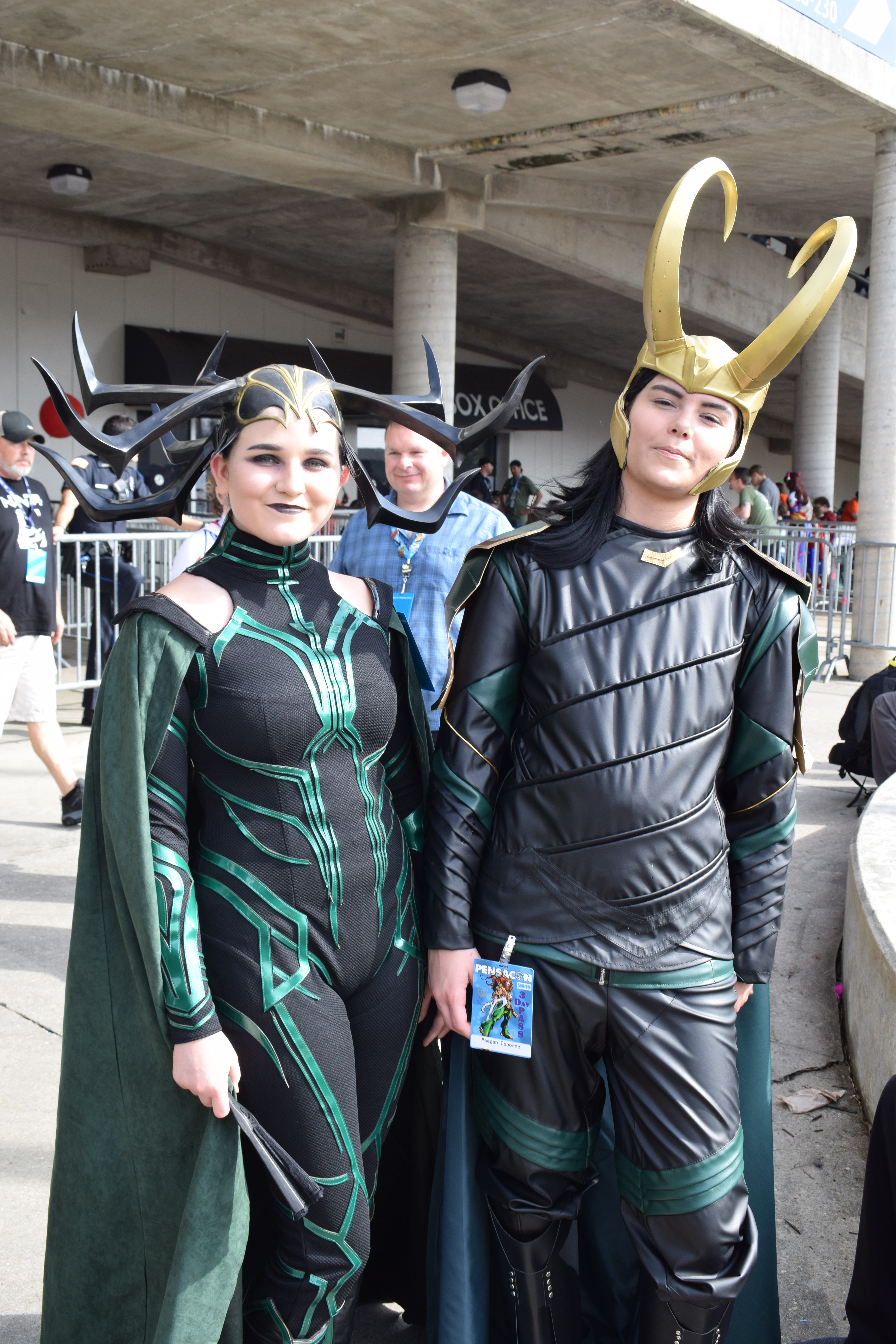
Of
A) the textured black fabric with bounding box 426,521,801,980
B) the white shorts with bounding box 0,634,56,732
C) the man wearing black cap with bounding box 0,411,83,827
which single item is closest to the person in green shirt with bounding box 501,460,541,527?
the man wearing black cap with bounding box 0,411,83,827

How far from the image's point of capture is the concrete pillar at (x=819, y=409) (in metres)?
18.8

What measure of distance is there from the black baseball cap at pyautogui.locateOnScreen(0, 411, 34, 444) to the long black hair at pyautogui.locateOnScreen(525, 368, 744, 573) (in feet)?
14.4

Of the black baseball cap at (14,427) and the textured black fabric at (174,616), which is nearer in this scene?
the textured black fabric at (174,616)

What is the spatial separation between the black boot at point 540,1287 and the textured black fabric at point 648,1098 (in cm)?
6

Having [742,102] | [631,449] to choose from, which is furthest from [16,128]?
[631,449]

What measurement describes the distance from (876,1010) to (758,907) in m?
1.35

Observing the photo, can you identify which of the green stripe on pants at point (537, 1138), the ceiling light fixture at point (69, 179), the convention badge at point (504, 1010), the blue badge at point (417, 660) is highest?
the ceiling light fixture at point (69, 179)

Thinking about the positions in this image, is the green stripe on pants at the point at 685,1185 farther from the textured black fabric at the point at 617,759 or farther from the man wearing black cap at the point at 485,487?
the man wearing black cap at the point at 485,487

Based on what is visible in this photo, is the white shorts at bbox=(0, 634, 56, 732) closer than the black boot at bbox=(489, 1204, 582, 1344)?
No

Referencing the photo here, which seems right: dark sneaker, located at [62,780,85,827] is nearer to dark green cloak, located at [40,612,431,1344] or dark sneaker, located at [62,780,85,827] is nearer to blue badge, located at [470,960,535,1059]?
dark green cloak, located at [40,612,431,1344]

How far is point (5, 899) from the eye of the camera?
4.81m

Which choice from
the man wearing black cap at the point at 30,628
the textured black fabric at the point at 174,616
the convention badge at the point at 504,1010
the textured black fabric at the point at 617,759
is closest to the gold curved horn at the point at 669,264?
the textured black fabric at the point at 617,759

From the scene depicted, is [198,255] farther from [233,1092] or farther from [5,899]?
[233,1092]

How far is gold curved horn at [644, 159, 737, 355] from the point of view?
2062 millimetres
